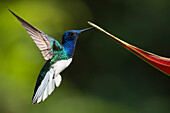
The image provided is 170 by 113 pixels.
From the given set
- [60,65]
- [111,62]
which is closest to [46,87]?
[60,65]

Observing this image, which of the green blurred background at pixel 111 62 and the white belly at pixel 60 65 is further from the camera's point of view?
the green blurred background at pixel 111 62

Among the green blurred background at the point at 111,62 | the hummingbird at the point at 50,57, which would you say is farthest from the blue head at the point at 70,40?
the green blurred background at the point at 111,62

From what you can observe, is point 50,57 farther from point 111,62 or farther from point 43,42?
point 111,62

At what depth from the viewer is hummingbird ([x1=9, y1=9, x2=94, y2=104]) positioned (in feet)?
1.67

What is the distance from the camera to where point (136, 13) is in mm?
1938

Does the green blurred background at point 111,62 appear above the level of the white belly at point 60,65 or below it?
below

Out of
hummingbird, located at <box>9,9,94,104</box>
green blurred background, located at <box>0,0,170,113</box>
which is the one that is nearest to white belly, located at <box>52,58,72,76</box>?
hummingbird, located at <box>9,9,94,104</box>

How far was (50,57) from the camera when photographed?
0.54m

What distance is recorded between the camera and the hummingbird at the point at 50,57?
20.0 inches

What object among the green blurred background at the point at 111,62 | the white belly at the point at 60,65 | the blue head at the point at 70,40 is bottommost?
the green blurred background at the point at 111,62

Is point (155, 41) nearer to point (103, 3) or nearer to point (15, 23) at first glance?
point (103, 3)

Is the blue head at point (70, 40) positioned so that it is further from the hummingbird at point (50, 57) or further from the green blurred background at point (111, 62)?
the green blurred background at point (111, 62)

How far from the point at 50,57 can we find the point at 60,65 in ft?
0.08

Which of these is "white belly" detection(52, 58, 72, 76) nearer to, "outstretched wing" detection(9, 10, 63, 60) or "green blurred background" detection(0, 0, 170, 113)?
"outstretched wing" detection(9, 10, 63, 60)
